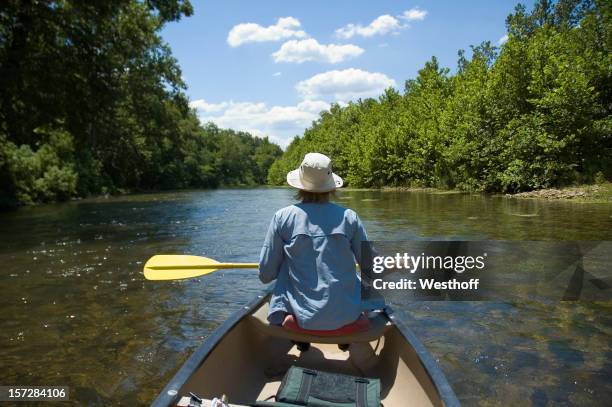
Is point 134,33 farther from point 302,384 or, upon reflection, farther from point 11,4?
point 302,384

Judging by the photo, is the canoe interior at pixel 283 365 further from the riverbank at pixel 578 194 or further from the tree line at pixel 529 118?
the tree line at pixel 529 118

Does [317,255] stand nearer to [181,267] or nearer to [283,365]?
[283,365]

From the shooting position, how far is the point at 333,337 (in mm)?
3418

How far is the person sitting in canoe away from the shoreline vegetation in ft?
50.2

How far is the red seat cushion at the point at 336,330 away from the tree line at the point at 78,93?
15.4m

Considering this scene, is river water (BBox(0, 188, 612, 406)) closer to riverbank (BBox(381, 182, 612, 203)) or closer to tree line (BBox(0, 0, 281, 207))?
tree line (BBox(0, 0, 281, 207))

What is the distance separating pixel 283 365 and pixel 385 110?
55491mm

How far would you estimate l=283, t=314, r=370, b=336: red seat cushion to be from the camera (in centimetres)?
339

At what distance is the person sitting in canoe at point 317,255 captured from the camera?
330cm

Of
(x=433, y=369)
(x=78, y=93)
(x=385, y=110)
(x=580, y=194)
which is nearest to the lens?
(x=433, y=369)

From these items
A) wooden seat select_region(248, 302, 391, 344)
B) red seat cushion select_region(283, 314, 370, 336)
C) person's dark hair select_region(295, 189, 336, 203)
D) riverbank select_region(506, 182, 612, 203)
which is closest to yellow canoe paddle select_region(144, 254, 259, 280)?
wooden seat select_region(248, 302, 391, 344)

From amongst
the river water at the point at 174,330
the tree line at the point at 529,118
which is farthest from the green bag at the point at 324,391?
the tree line at the point at 529,118

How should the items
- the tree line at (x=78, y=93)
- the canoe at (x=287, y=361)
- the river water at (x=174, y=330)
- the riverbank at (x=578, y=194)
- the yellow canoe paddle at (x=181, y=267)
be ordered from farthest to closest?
the riverbank at (x=578, y=194), the tree line at (x=78, y=93), the yellow canoe paddle at (x=181, y=267), the river water at (x=174, y=330), the canoe at (x=287, y=361)

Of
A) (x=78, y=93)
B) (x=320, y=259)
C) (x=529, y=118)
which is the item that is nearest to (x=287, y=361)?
(x=320, y=259)
